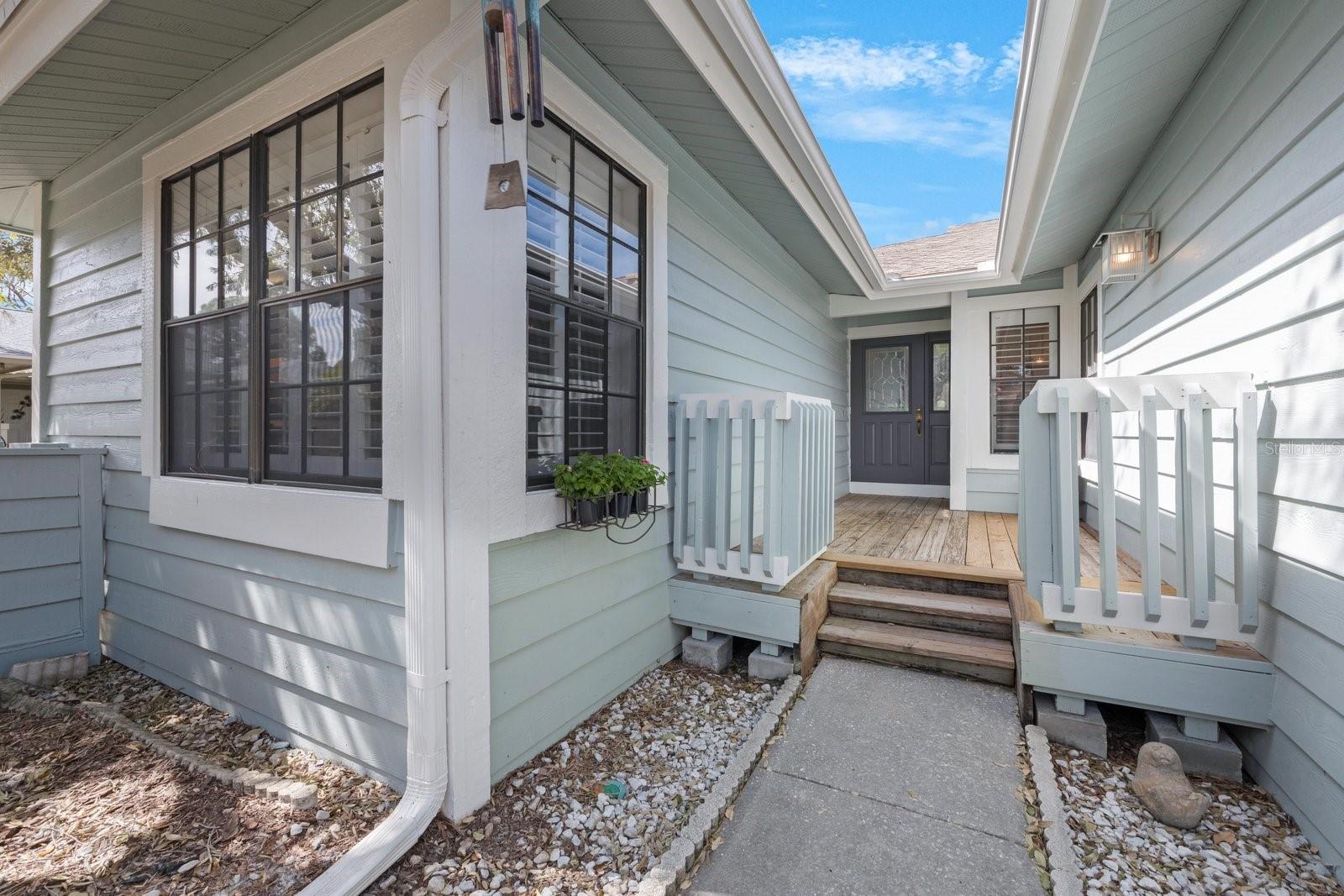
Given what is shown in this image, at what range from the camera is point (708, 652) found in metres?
2.84

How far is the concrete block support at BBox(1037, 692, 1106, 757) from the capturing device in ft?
6.73

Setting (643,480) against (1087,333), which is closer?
(643,480)

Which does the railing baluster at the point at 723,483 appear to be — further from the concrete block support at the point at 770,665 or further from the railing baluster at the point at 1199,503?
the railing baluster at the point at 1199,503

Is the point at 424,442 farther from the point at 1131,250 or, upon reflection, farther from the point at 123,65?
the point at 1131,250

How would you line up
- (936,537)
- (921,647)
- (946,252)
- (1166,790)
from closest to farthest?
1. (1166,790)
2. (921,647)
3. (936,537)
4. (946,252)

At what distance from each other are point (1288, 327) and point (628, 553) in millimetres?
2355

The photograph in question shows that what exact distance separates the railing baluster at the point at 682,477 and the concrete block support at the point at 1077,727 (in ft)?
5.24

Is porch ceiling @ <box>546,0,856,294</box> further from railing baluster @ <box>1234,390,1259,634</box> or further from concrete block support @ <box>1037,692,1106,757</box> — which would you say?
concrete block support @ <box>1037,692,1106,757</box>

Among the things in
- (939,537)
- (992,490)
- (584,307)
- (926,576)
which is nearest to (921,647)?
(926,576)

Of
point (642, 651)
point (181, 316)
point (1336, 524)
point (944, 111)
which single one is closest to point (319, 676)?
point (642, 651)

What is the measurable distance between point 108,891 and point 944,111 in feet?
31.9

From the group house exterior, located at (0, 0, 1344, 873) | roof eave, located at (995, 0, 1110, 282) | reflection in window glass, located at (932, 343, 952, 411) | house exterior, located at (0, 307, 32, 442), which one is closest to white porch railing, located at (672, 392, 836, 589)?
house exterior, located at (0, 0, 1344, 873)

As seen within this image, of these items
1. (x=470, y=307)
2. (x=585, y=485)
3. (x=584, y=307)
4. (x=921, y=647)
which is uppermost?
(x=584, y=307)

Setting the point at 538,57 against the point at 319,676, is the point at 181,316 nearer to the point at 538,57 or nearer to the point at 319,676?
the point at 319,676
